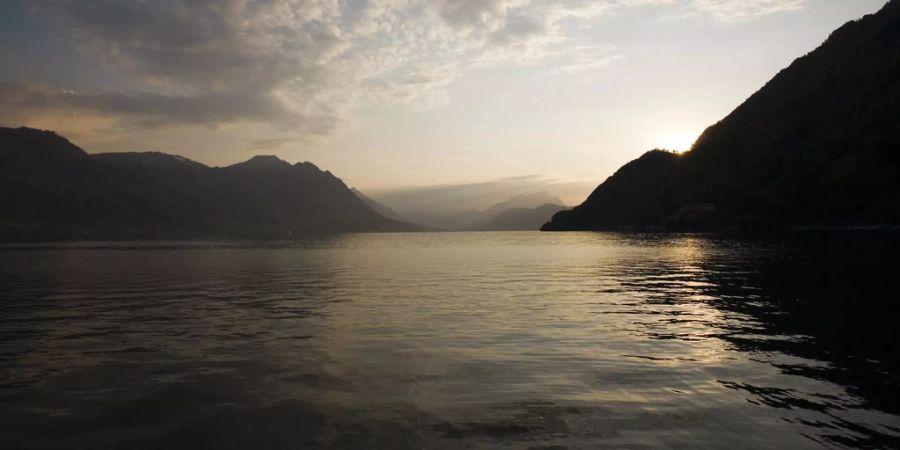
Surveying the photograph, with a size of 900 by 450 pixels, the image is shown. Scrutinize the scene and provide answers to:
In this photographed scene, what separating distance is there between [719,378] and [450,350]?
10.5 m

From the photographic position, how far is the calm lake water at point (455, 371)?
42.4ft

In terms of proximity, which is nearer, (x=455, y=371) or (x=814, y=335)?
(x=455, y=371)

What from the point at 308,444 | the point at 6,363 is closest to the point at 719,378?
the point at 308,444

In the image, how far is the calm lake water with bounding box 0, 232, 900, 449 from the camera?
1291 cm

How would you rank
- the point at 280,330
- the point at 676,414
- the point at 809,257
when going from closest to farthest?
the point at 676,414, the point at 280,330, the point at 809,257

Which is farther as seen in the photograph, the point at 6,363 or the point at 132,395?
the point at 6,363

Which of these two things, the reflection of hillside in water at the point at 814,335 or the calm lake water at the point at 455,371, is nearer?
the calm lake water at the point at 455,371

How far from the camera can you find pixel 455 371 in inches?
741

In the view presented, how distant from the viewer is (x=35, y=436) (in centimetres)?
1276

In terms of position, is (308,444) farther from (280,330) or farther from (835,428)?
(280,330)

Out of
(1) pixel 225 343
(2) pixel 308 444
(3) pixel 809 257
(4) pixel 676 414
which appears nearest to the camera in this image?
(2) pixel 308 444

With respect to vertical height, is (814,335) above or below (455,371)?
below

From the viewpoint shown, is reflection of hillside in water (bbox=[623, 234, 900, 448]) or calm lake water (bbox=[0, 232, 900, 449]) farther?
reflection of hillside in water (bbox=[623, 234, 900, 448])

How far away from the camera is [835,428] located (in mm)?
13156
